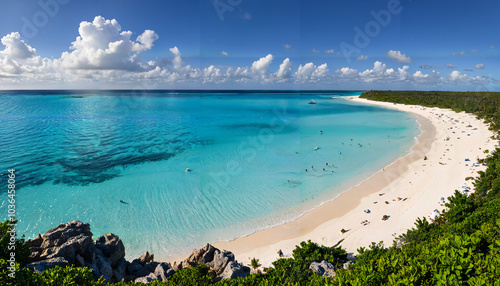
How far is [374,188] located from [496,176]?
302 inches

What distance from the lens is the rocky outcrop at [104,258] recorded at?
9.16 metres

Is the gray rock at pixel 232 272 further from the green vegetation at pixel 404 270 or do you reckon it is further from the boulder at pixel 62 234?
the boulder at pixel 62 234

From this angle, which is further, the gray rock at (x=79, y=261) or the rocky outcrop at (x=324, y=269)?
the gray rock at (x=79, y=261)

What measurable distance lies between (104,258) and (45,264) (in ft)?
7.84

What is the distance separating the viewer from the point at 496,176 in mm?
14859

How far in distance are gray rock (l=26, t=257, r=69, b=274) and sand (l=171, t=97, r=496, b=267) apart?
313 inches

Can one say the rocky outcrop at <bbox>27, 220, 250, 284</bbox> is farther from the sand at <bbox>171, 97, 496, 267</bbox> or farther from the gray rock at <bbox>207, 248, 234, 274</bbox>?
the sand at <bbox>171, 97, 496, 267</bbox>

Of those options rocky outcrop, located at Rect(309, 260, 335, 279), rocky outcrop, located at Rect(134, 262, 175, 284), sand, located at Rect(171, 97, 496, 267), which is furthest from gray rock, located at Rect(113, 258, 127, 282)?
rocky outcrop, located at Rect(309, 260, 335, 279)

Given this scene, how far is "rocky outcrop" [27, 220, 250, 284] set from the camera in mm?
9156

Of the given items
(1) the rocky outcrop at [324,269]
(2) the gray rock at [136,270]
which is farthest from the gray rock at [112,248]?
(1) the rocky outcrop at [324,269]

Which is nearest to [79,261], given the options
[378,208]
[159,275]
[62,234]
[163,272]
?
[62,234]

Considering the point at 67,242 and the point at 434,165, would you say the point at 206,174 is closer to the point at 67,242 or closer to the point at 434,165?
the point at 67,242

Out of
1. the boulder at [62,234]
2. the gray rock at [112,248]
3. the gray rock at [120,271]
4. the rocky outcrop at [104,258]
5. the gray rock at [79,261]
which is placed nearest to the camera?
the rocky outcrop at [104,258]

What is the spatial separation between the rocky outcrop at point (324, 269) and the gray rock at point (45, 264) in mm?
9823
